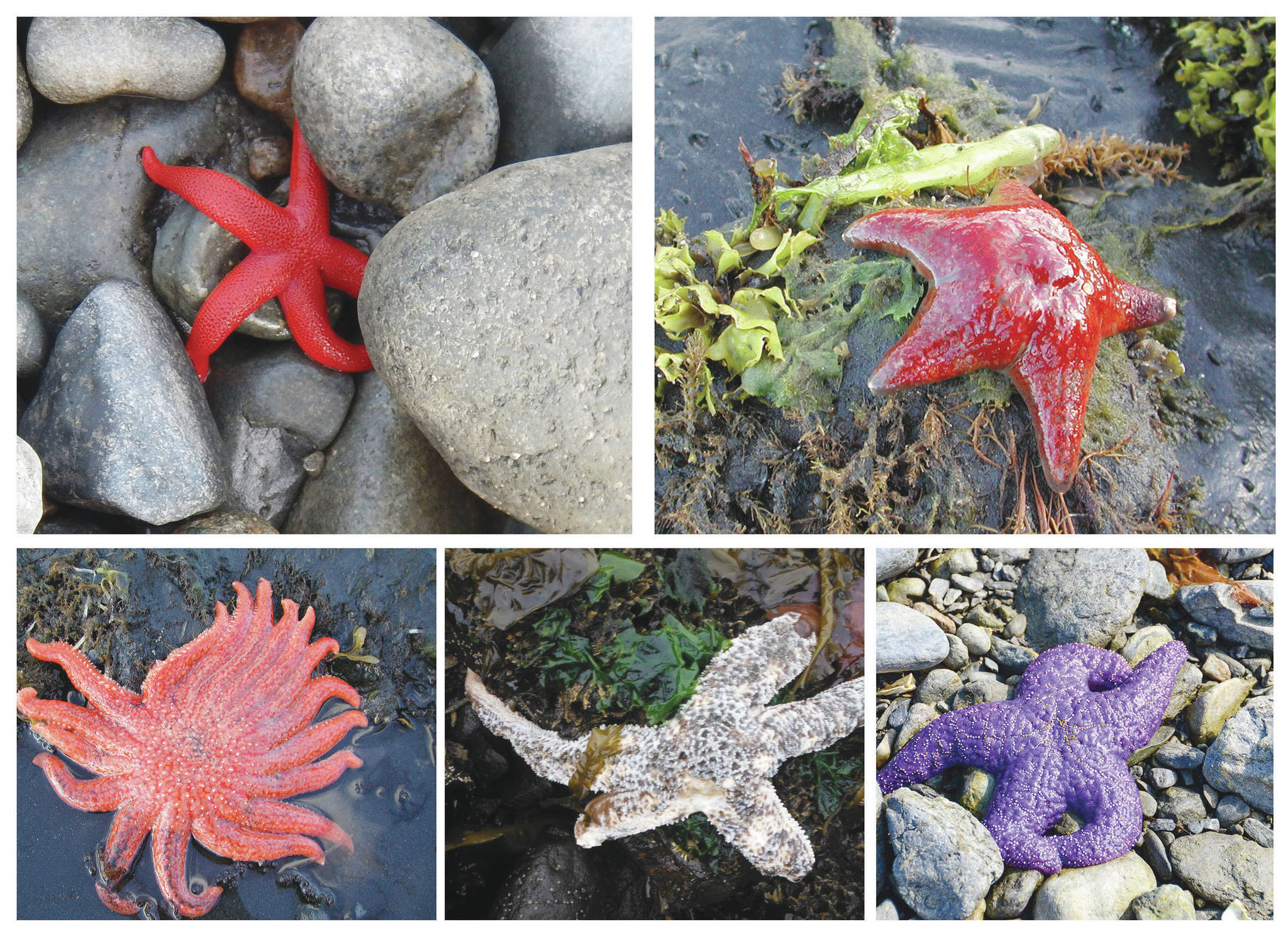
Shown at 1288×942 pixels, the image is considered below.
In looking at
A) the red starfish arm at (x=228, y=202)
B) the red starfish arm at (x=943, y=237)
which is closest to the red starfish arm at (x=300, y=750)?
the red starfish arm at (x=228, y=202)

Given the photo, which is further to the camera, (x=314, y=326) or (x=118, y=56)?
(x=314, y=326)

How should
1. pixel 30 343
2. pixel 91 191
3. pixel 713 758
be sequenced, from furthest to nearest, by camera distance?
1. pixel 91 191
2. pixel 30 343
3. pixel 713 758

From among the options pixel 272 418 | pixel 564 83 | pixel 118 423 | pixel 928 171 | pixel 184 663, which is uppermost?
pixel 564 83

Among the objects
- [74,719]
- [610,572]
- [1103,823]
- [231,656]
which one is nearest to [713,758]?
[610,572]

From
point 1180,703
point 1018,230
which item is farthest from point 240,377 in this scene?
point 1180,703

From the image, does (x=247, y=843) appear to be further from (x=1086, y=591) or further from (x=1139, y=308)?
(x=1139, y=308)
